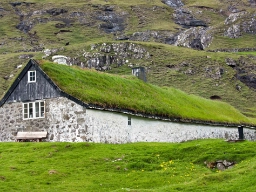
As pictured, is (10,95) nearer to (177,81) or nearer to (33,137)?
(33,137)

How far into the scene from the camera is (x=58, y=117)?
136ft

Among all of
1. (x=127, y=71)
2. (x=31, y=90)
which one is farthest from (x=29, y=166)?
(x=127, y=71)

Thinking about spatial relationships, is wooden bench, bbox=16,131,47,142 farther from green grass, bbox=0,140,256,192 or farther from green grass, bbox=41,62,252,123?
green grass, bbox=0,140,256,192

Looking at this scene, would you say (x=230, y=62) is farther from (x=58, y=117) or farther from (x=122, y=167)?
(x=122, y=167)

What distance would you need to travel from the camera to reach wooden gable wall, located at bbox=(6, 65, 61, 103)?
139ft

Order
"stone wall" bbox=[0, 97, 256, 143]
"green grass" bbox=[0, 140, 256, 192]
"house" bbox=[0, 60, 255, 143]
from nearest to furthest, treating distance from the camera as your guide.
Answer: "green grass" bbox=[0, 140, 256, 192]
"stone wall" bbox=[0, 97, 256, 143]
"house" bbox=[0, 60, 255, 143]

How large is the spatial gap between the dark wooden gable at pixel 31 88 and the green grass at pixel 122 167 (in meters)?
7.01

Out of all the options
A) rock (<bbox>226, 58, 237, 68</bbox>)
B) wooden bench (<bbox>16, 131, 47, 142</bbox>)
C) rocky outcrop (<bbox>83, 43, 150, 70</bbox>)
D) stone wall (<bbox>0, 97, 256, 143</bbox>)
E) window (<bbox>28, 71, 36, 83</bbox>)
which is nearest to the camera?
stone wall (<bbox>0, 97, 256, 143</bbox>)

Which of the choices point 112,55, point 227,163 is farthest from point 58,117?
point 112,55

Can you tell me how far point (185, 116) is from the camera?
5116 centimetres

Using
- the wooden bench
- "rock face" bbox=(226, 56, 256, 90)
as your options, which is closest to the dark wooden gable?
the wooden bench

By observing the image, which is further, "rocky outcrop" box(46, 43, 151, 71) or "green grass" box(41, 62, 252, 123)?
"rocky outcrop" box(46, 43, 151, 71)

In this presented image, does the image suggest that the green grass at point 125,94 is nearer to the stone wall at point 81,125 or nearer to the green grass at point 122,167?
the stone wall at point 81,125

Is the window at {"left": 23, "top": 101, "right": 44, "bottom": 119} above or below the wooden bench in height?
above
